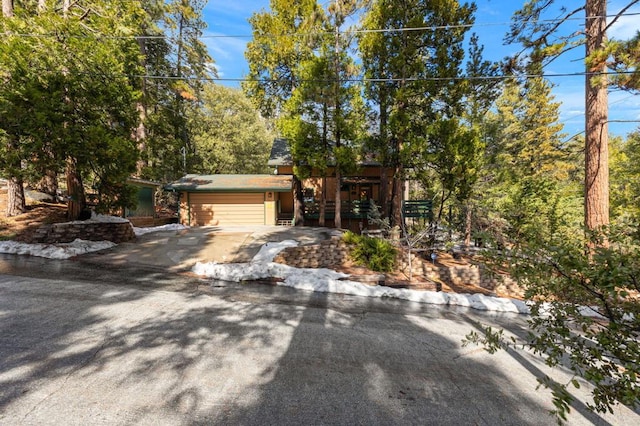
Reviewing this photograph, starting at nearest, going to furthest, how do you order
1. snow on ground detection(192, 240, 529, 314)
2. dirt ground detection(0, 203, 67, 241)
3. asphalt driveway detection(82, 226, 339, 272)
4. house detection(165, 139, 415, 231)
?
snow on ground detection(192, 240, 529, 314)
asphalt driveway detection(82, 226, 339, 272)
dirt ground detection(0, 203, 67, 241)
house detection(165, 139, 415, 231)

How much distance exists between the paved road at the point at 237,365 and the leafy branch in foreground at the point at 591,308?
144 centimetres

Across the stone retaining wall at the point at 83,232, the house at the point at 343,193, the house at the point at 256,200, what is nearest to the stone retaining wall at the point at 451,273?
the house at the point at 256,200

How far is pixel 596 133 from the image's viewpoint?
269 inches

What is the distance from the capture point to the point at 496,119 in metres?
25.5

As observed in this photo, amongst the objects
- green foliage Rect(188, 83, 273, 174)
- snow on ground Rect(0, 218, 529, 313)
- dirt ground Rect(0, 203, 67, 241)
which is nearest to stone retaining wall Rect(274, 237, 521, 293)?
snow on ground Rect(0, 218, 529, 313)

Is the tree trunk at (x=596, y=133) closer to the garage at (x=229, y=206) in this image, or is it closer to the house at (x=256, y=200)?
the house at (x=256, y=200)

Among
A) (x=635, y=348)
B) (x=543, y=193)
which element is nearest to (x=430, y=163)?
(x=543, y=193)

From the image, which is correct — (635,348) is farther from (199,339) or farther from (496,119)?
(496,119)

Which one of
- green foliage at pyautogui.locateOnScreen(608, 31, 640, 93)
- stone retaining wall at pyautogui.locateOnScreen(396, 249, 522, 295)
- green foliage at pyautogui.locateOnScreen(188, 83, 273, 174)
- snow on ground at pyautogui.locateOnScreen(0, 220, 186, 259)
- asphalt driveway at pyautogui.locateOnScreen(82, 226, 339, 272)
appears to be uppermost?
green foliage at pyautogui.locateOnScreen(188, 83, 273, 174)

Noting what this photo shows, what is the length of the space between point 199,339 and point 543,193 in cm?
1436

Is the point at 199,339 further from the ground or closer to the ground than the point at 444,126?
closer to the ground

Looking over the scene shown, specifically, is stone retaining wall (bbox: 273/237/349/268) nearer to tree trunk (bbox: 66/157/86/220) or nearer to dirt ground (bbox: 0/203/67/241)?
tree trunk (bbox: 66/157/86/220)

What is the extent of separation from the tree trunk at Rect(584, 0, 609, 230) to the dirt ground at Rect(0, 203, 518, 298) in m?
3.55

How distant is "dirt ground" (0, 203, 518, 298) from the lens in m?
7.79
